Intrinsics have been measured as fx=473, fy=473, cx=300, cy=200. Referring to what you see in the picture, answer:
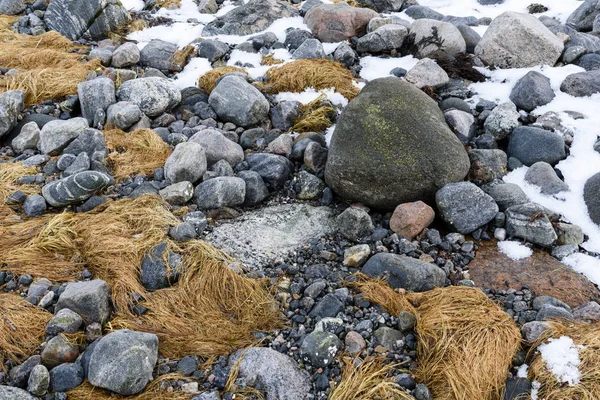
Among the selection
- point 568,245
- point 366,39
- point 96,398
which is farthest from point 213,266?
point 366,39

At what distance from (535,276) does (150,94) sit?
15.8 feet

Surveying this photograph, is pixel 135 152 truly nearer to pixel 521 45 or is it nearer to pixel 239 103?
pixel 239 103

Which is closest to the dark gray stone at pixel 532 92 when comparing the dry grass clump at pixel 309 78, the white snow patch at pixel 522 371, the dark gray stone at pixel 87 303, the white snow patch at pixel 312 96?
the dry grass clump at pixel 309 78

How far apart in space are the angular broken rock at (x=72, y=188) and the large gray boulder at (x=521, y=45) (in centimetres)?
552

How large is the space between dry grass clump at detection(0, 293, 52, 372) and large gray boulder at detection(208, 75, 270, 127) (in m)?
3.27

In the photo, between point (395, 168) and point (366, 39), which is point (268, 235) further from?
point (366, 39)

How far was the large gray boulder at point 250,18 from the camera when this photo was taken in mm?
8156

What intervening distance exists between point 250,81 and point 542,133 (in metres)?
3.78

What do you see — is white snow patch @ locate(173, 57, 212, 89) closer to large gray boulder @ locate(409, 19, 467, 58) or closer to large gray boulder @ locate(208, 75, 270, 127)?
large gray boulder @ locate(208, 75, 270, 127)

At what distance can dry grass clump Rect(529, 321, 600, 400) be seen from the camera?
112 inches

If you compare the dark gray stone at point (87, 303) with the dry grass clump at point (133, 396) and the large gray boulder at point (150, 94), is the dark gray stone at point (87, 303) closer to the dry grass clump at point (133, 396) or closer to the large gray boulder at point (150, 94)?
the dry grass clump at point (133, 396)

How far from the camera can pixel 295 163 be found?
5.40 metres

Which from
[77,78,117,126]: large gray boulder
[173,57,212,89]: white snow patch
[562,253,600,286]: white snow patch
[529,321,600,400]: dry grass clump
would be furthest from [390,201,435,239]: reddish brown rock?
[77,78,117,126]: large gray boulder

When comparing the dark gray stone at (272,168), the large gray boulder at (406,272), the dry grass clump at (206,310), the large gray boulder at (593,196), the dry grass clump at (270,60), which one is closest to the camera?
the dry grass clump at (206,310)
